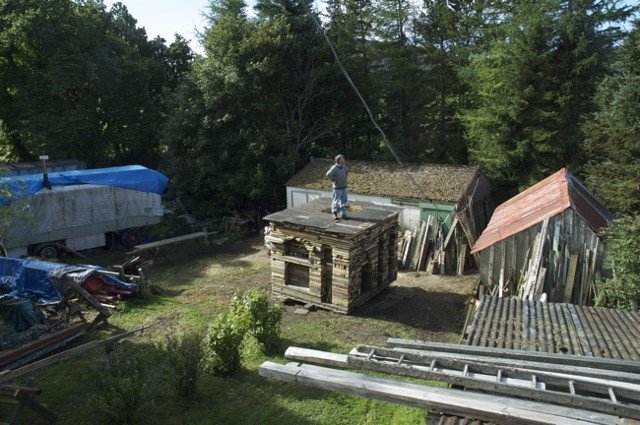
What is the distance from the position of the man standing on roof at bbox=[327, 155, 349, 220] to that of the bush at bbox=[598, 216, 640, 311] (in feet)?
23.9

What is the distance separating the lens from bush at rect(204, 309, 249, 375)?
10.5m

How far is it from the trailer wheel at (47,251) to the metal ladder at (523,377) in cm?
1743

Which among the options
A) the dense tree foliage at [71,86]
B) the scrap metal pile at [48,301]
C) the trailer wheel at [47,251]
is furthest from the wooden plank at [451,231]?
the dense tree foliage at [71,86]

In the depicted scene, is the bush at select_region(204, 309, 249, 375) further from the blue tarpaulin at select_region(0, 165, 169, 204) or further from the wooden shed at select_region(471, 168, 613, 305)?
the blue tarpaulin at select_region(0, 165, 169, 204)

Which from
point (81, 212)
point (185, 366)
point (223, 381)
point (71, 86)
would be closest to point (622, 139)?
point (223, 381)

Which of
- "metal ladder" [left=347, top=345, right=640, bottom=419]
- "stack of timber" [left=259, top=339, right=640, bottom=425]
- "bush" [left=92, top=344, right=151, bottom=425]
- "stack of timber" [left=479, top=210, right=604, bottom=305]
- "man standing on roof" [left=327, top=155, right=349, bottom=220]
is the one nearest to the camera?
"stack of timber" [left=259, top=339, right=640, bottom=425]

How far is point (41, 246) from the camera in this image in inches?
738

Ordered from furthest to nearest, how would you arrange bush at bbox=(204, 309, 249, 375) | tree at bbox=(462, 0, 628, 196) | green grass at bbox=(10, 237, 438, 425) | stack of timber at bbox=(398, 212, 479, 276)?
tree at bbox=(462, 0, 628, 196), stack of timber at bbox=(398, 212, 479, 276), bush at bbox=(204, 309, 249, 375), green grass at bbox=(10, 237, 438, 425)

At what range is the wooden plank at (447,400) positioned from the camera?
385cm

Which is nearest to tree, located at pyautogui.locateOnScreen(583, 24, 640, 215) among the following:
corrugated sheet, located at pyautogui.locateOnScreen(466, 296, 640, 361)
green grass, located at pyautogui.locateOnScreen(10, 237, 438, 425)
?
corrugated sheet, located at pyautogui.locateOnScreen(466, 296, 640, 361)

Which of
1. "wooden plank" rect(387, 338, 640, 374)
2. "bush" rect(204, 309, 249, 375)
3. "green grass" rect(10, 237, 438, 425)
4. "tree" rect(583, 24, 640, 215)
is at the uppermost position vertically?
"tree" rect(583, 24, 640, 215)

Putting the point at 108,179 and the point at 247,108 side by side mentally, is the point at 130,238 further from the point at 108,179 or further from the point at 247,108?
the point at 247,108

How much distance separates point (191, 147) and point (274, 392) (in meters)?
17.6

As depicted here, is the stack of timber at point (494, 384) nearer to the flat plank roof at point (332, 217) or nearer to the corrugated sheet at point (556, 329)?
the corrugated sheet at point (556, 329)
